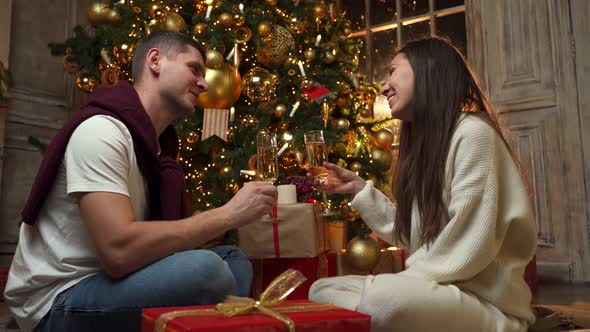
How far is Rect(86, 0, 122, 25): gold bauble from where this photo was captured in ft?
10.4

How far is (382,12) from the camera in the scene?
13.6 feet

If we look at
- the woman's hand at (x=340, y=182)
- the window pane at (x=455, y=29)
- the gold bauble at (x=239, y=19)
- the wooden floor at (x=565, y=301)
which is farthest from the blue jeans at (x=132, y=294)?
the window pane at (x=455, y=29)

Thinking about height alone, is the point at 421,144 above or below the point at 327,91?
below

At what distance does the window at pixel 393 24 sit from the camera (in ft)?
12.7

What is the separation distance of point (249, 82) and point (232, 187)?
22.9 inches

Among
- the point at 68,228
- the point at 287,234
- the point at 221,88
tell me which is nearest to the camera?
the point at 68,228

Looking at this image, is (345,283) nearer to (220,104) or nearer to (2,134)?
(220,104)

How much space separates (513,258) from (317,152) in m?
0.64

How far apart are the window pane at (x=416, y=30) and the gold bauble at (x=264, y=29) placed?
1318 millimetres

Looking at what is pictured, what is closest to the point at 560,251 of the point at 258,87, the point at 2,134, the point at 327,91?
the point at 327,91

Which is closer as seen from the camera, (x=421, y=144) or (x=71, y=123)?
(x=71, y=123)

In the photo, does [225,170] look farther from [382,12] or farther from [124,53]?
[382,12]

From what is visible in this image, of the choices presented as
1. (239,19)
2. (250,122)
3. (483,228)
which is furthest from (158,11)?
(483,228)

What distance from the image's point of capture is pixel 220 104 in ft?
9.59
